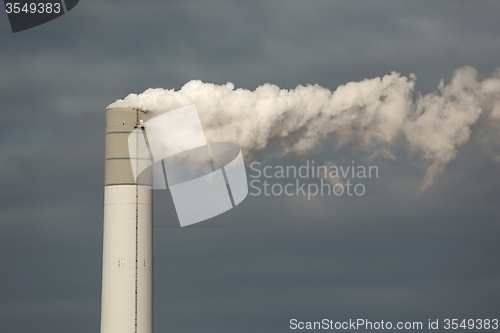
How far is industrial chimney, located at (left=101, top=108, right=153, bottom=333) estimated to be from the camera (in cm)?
9925

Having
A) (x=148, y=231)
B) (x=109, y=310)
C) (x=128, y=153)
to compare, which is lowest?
(x=109, y=310)

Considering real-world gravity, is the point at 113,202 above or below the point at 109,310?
above

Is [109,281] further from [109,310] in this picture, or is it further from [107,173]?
[107,173]

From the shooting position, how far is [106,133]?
10050 centimetres

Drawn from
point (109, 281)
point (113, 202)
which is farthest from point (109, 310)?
point (113, 202)

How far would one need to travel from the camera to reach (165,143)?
101m

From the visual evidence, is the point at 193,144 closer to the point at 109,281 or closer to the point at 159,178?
the point at 159,178

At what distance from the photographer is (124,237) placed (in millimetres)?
99250

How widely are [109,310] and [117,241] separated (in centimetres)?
614

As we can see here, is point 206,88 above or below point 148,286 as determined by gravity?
above

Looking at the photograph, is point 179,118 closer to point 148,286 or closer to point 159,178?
point 159,178

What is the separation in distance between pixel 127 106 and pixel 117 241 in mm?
11956

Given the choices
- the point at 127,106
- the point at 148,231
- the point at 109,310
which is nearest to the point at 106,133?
the point at 127,106

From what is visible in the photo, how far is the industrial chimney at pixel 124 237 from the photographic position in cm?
9925
